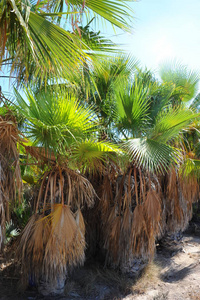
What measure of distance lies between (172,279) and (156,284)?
680 mm

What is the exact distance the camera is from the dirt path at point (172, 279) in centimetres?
580

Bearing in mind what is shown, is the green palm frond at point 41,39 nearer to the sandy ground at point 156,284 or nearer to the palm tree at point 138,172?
the palm tree at point 138,172

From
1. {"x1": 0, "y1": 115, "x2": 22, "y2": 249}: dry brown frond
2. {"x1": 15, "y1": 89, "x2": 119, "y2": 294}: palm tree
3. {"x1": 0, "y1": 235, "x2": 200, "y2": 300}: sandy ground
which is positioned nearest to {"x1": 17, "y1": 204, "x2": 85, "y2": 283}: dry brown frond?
{"x1": 15, "y1": 89, "x2": 119, "y2": 294}: palm tree

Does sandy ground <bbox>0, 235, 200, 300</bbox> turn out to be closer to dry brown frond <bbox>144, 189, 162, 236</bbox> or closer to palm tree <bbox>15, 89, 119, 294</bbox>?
palm tree <bbox>15, 89, 119, 294</bbox>

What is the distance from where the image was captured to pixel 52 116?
161 inches

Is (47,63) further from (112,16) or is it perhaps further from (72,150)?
(72,150)

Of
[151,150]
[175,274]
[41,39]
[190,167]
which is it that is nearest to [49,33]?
[41,39]

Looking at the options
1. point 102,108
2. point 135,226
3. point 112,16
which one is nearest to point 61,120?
point 112,16

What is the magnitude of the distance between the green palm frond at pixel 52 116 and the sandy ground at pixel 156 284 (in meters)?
3.16

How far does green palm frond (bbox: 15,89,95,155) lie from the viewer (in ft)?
13.2

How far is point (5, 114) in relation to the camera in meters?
4.48

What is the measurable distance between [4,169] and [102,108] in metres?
2.79

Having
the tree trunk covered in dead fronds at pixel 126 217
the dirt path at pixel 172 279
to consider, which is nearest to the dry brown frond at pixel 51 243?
the tree trunk covered in dead fronds at pixel 126 217

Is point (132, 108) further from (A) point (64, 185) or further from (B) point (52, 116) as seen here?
(A) point (64, 185)
